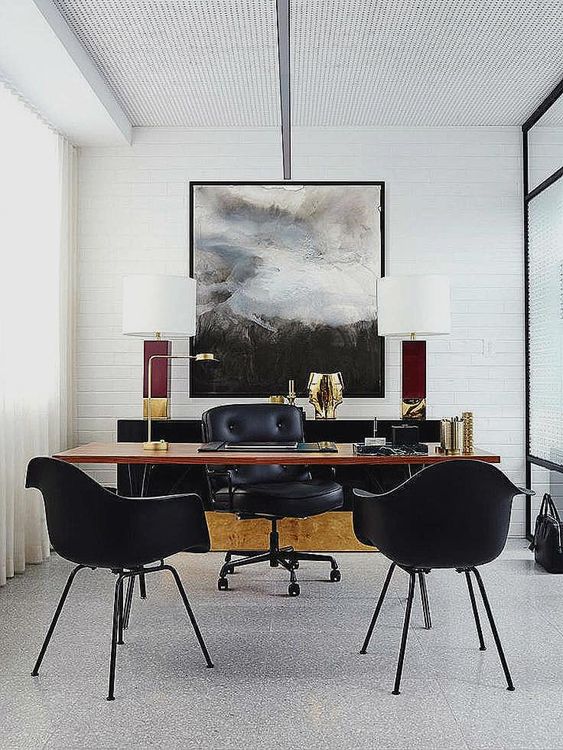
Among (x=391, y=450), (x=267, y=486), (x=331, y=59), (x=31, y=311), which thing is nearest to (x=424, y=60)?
(x=331, y=59)

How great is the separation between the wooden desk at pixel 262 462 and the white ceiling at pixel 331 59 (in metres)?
2.12

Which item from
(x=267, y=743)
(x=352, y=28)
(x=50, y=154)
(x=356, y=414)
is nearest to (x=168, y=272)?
(x=50, y=154)

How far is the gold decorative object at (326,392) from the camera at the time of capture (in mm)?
5145

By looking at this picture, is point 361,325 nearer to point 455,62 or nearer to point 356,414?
point 356,414

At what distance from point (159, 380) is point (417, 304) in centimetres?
174

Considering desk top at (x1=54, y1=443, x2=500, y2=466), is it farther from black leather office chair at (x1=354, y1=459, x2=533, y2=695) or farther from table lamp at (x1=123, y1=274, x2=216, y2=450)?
table lamp at (x1=123, y1=274, x2=216, y2=450)

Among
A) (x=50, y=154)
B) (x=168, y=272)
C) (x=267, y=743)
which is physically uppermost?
(x=50, y=154)

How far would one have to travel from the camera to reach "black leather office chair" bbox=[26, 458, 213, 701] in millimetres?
3008

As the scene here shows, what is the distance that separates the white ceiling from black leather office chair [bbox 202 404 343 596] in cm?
195

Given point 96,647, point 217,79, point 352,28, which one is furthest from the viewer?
point 217,79

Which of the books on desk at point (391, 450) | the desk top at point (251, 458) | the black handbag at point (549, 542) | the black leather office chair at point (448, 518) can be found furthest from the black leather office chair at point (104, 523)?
the black handbag at point (549, 542)

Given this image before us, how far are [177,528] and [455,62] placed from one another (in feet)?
10.3

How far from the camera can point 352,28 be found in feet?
14.1

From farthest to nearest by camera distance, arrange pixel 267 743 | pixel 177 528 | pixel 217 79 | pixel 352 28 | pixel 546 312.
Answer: pixel 546 312
pixel 217 79
pixel 352 28
pixel 177 528
pixel 267 743
